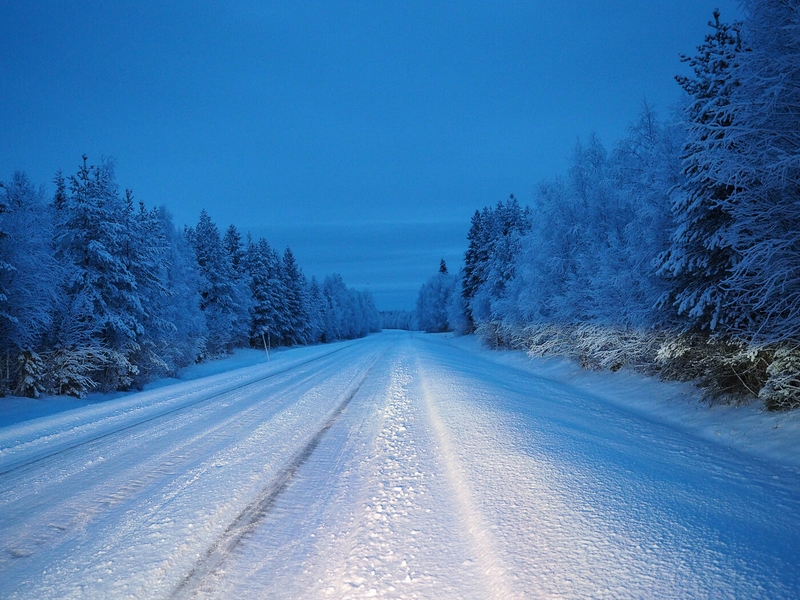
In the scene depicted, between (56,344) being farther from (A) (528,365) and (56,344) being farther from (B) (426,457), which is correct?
(A) (528,365)

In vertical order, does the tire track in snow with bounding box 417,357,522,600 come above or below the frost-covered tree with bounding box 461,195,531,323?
below

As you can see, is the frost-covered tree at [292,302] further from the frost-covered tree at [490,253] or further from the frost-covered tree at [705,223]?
the frost-covered tree at [705,223]

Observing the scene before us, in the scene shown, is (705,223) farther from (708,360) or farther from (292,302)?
(292,302)

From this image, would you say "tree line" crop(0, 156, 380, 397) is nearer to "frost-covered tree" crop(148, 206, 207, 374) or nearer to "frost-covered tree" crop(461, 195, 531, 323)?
"frost-covered tree" crop(148, 206, 207, 374)

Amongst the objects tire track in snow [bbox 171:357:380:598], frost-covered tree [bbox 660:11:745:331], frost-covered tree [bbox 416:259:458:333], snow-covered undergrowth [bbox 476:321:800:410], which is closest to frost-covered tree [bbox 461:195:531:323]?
snow-covered undergrowth [bbox 476:321:800:410]

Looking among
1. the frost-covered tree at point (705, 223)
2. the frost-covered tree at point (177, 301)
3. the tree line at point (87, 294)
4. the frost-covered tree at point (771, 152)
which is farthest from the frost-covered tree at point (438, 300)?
the frost-covered tree at point (771, 152)

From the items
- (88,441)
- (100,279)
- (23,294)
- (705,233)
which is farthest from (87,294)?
(705,233)

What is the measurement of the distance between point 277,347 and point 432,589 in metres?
49.0

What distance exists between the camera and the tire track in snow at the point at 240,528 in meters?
3.22

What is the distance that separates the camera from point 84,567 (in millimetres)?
3406

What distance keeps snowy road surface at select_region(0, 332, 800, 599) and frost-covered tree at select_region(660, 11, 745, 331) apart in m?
3.01

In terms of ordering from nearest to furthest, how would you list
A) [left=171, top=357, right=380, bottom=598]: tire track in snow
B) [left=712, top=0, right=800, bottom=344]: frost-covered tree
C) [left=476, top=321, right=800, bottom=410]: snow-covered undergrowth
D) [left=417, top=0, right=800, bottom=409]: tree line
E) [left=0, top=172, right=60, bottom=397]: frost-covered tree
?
[left=171, top=357, right=380, bottom=598]: tire track in snow, [left=712, top=0, right=800, bottom=344]: frost-covered tree, [left=417, top=0, right=800, bottom=409]: tree line, [left=476, top=321, right=800, bottom=410]: snow-covered undergrowth, [left=0, top=172, right=60, bottom=397]: frost-covered tree

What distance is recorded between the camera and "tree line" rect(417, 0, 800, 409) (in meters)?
6.75

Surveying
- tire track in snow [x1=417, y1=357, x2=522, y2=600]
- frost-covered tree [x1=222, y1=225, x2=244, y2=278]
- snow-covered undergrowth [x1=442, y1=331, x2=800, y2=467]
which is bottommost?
snow-covered undergrowth [x1=442, y1=331, x2=800, y2=467]
